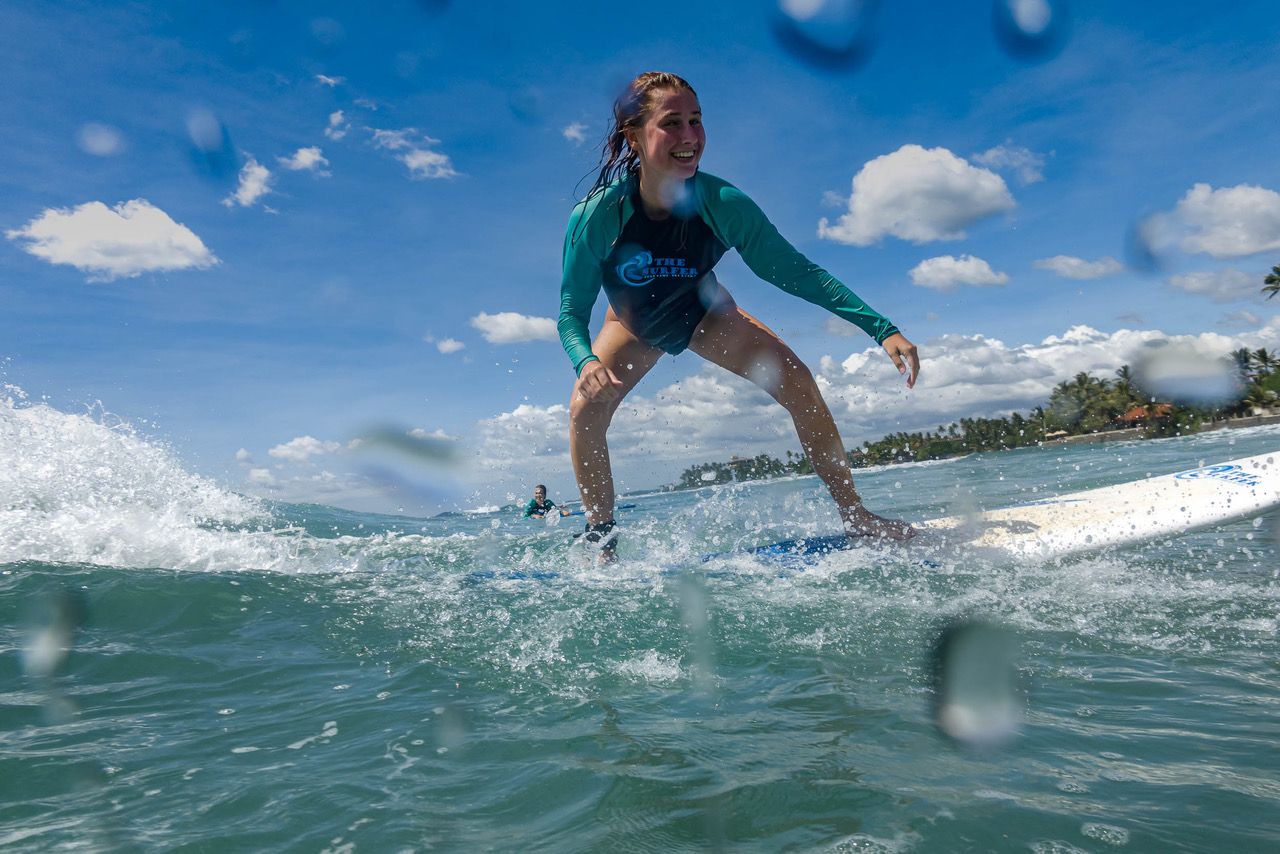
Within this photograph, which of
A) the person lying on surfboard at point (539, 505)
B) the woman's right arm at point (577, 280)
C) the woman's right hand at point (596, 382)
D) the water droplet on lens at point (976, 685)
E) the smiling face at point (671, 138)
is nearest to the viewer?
the water droplet on lens at point (976, 685)

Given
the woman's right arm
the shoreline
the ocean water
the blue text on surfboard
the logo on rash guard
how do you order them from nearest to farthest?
the ocean water, the woman's right arm, the logo on rash guard, the blue text on surfboard, the shoreline

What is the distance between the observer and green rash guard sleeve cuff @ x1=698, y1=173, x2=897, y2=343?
3734mm

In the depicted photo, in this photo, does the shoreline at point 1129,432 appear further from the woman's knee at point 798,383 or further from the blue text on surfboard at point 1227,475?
the woman's knee at point 798,383

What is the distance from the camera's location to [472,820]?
1.41m

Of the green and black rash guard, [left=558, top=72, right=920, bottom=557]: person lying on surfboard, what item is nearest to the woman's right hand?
[left=558, top=72, right=920, bottom=557]: person lying on surfboard

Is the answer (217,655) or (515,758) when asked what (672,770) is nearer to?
(515,758)

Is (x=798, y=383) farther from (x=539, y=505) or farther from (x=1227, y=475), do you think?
(x=539, y=505)

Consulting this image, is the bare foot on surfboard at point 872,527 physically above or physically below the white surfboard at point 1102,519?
above

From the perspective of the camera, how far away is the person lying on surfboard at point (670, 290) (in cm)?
349

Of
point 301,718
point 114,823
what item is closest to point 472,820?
point 114,823

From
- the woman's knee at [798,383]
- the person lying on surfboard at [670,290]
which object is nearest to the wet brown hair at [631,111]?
→ the person lying on surfboard at [670,290]

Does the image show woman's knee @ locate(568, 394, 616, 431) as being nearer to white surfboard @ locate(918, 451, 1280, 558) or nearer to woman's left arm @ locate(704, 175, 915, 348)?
woman's left arm @ locate(704, 175, 915, 348)

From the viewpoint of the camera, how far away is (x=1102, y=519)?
13.8 ft

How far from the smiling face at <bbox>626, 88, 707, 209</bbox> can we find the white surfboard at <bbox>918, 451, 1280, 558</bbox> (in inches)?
102
